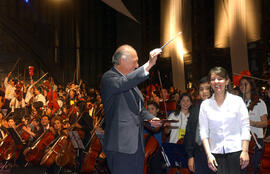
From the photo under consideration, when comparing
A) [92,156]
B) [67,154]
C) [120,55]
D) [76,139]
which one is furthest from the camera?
[67,154]

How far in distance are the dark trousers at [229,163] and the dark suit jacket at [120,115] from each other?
24.5 inches

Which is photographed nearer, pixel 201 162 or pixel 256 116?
pixel 201 162

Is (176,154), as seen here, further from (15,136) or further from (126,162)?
(15,136)

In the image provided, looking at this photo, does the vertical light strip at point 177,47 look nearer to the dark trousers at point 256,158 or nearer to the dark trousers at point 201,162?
the dark trousers at point 256,158

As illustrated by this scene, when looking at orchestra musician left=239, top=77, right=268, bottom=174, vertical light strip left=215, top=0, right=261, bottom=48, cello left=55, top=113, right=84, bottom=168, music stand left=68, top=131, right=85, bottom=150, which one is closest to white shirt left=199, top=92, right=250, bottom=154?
orchestra musician left=239, top=77, right=268, bottom=174

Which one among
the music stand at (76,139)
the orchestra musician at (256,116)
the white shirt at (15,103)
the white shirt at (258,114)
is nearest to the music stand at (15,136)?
the music stand at (76,139)

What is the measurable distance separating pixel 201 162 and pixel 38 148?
5208mm

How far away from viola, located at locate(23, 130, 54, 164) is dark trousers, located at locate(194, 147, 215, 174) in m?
4.91

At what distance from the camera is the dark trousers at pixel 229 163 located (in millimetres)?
3080

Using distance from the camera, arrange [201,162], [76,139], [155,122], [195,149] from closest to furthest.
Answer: [155,122] → [201,162] → [195,149] → [76,139]

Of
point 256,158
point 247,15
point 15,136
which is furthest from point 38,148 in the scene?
point 247,15

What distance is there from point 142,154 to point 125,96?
1.47ft

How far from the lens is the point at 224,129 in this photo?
314cm

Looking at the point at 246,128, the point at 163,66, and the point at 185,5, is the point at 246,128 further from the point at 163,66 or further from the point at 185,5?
the point at 163,66
